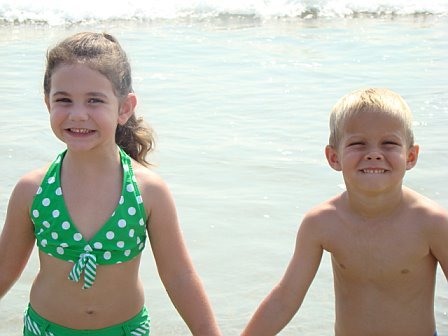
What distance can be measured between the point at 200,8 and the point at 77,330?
40.0 feet

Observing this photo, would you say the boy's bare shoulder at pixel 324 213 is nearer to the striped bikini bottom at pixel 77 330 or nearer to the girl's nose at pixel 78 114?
the striped bikini bottom at pixel 77 330

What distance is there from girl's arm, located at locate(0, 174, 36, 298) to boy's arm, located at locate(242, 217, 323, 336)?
2.77ft

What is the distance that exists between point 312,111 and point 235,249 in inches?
104

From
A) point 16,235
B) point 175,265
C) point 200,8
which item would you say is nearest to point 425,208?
point 175,265

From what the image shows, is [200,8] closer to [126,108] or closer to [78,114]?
[126,108]

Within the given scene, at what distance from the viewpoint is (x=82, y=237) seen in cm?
308

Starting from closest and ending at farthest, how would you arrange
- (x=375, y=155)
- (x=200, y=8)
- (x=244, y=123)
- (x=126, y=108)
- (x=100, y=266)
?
(x=375, y=155) < (x=100, y=266) < (x=126, y=108) < (x=244, y=123) < (x=200, y=8)

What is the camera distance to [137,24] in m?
13.2

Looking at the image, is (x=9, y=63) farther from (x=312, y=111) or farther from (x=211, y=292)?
(x=211, y=292)

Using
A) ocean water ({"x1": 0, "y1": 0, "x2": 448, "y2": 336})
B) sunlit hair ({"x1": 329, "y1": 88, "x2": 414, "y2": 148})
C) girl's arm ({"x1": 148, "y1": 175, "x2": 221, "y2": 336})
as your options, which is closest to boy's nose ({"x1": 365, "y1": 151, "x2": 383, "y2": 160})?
A: sunlit hair ({"x1": 329, "y1": 88, "x2": 414, "y2": 148})

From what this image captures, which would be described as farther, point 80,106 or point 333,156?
point 333,156

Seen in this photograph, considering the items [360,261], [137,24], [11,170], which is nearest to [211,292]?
[360,261]

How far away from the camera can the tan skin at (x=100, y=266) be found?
10.2ft

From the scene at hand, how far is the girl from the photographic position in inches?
121
